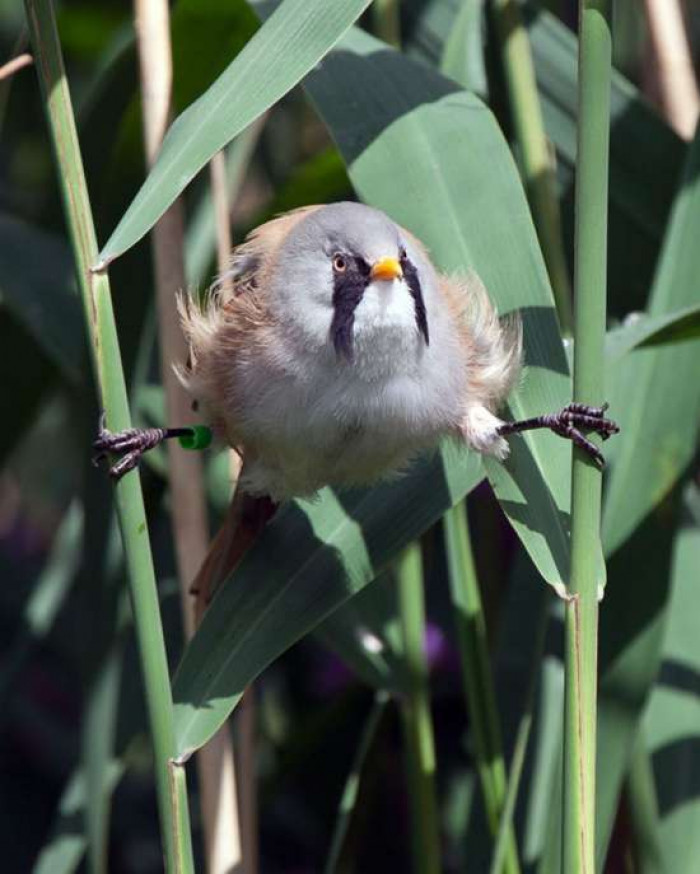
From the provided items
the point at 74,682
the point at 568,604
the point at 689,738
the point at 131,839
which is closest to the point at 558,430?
the point at 568,604

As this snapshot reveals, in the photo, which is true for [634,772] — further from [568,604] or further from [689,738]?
[568,604]

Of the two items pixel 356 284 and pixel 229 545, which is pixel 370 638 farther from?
pixel 356 284

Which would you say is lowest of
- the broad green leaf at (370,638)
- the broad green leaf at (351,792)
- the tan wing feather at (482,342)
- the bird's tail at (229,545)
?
the broad green leaf at (351,792)

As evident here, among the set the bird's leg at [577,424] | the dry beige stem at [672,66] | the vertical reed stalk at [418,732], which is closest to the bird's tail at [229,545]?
the vertical reed stalk at [418,732]

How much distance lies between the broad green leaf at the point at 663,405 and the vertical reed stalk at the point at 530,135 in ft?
0.43

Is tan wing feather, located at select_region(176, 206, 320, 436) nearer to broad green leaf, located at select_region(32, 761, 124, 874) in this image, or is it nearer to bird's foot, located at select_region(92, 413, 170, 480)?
bird's foot, located at select_region(92, 413, 170, 480)

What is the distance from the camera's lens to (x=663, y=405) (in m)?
1.37

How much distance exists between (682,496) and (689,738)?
31 cm

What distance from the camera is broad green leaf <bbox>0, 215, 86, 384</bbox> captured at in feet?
5.53

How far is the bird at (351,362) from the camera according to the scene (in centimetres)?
121

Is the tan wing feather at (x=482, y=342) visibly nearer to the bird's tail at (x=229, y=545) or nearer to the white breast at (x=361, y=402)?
the white breast at (x=361, y=402)

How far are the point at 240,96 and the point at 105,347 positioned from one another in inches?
8.1

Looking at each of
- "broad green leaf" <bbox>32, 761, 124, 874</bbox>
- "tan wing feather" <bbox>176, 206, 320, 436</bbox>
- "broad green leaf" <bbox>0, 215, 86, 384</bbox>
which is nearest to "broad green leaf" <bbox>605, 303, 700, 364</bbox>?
"tan wing feather" <bbox>176, 206, 320, 436</bbox>

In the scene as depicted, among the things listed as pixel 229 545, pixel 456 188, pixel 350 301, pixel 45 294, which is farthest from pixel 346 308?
pixel 45 294
